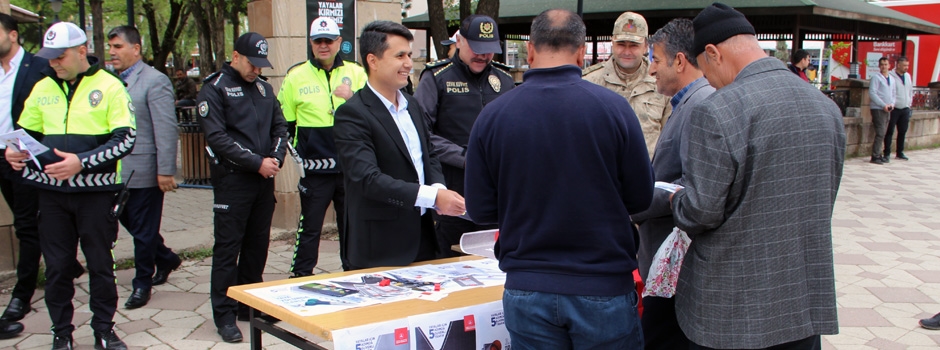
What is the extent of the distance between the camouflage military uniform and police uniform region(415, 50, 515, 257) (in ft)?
2.41

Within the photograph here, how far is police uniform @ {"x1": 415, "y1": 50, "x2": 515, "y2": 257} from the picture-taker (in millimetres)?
4590

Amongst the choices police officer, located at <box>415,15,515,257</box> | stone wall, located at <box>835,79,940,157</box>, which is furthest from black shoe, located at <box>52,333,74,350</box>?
stone wall, located at <box>835,79,940,157</box>

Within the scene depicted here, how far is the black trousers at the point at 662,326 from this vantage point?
10.6ft

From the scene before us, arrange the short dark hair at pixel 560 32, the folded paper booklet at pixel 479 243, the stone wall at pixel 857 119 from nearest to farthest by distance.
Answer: the short dark hair at pixel 560 32 < the folded paper booklet at pixel 479 243 < the stone wall at pixel 857 119

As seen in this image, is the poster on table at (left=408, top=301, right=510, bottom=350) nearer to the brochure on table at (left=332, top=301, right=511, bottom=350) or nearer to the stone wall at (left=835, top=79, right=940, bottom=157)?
the brochure on table at (left=332, top=301, right=511, bottom=350)

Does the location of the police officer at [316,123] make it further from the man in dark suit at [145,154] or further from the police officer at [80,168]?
the police officer at [80,168]

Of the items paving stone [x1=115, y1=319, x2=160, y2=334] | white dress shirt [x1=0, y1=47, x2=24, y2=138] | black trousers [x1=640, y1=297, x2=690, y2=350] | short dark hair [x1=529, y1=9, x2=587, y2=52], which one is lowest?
paving stone [x1=115, y1=319, x2=160, y2=334]

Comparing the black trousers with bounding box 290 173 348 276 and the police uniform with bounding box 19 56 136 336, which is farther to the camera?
the black trousers with bounding box 290 173 348 276

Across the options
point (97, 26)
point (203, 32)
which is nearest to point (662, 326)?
point (97, 26)

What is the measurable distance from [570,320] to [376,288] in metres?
0.97

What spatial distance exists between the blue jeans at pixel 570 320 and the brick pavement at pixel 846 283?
2316 mm

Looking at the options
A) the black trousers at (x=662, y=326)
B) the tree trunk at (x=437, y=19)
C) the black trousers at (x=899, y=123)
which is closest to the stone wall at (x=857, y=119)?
the black trousers at (x=899, y=123)

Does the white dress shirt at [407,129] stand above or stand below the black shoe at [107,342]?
above

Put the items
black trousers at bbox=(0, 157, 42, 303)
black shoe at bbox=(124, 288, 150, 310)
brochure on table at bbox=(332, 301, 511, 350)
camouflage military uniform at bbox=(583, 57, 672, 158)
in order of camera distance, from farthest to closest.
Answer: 1. black shoe at bbox=(124, 288, 150, 310)
2. black trousers at bbox=(0, 157, 42, 303)
3. camouflage military uniform at bbox=(583, 57, 672, 158)
4. brochure on table at bbox=(332, 301, 511, 350)
